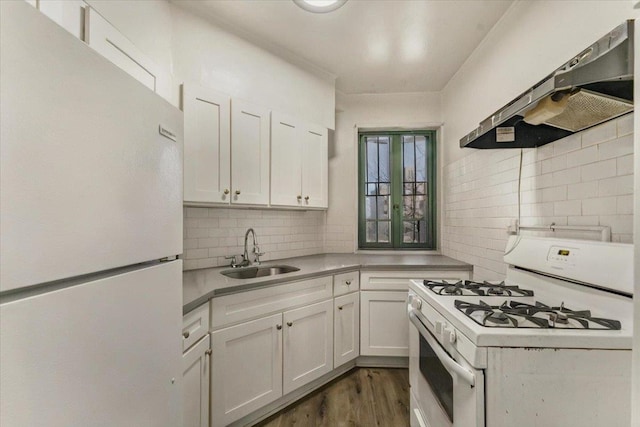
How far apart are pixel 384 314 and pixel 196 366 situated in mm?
1531

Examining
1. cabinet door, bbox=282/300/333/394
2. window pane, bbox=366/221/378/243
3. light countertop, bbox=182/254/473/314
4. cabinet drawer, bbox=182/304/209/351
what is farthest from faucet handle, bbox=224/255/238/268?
window pane, bbox=366/221/378/243

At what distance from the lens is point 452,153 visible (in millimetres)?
2775

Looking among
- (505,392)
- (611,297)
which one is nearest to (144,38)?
(505,392)

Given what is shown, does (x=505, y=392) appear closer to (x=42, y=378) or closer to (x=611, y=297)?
(x=611, y=297)

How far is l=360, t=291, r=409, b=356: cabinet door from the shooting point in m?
2.43

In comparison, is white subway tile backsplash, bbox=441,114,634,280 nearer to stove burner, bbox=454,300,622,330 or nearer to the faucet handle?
stove burner, bbox=454,300,622,330

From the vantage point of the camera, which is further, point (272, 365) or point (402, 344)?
point (402, 344)

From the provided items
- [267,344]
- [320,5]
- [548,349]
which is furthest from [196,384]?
[320,5]

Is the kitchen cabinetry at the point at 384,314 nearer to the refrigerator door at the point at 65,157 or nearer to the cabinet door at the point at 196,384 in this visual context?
the cabinet door at the point at 196,384

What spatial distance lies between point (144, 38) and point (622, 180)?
2269 mm

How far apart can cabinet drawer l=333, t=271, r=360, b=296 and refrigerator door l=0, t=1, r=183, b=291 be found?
1716mm

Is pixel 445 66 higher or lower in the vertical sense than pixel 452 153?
higher

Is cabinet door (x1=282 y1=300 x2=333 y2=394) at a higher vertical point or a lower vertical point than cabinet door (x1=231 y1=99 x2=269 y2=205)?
lower

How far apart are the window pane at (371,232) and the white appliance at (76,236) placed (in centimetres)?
261
